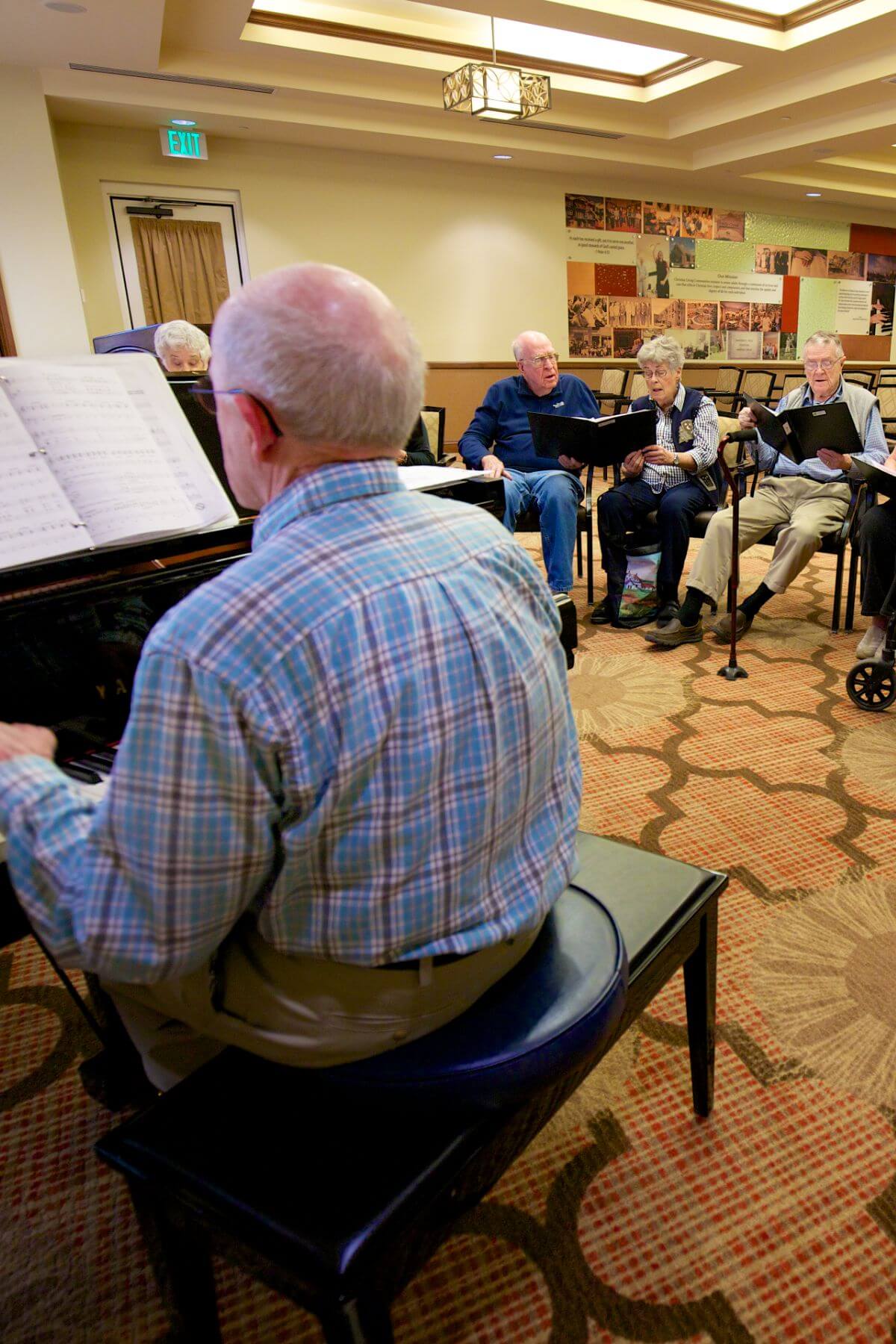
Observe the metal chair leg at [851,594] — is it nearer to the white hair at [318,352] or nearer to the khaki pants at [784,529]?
the khaki pants at [784,529]

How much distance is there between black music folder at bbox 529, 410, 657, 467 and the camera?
11.3 feet

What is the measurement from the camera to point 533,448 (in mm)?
4168

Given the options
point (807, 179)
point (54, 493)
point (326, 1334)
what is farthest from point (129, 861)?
point (807, 179)

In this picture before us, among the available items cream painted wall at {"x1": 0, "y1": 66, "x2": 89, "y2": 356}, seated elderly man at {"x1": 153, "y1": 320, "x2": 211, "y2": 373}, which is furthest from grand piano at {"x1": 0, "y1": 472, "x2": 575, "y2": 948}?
cream painted wall at {"x1": 0, "y1": 66, "x2": 89, "y2": 356}

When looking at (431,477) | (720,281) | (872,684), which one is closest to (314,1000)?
(431,477)

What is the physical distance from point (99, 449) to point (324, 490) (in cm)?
67

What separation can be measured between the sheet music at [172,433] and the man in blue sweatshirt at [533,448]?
97.8 inches

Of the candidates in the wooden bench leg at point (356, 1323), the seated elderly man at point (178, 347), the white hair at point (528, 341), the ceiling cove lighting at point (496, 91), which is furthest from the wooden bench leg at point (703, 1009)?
the ceiling cove lighting at point (496, 91)

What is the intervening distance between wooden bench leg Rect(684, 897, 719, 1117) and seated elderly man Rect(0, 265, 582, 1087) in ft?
1.81

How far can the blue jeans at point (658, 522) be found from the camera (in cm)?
380

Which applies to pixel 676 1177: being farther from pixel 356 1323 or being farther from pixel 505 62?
pixel 505 62

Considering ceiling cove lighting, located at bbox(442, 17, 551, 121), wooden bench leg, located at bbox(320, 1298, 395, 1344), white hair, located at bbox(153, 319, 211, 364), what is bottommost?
wooden bench leg, located at bbox(320, 1298, 395, 1344)

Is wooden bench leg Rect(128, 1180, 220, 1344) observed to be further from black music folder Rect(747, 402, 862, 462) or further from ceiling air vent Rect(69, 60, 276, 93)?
ceiling air vent Rect(69, 60, 276, 93)

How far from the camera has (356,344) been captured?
0.75 meters
